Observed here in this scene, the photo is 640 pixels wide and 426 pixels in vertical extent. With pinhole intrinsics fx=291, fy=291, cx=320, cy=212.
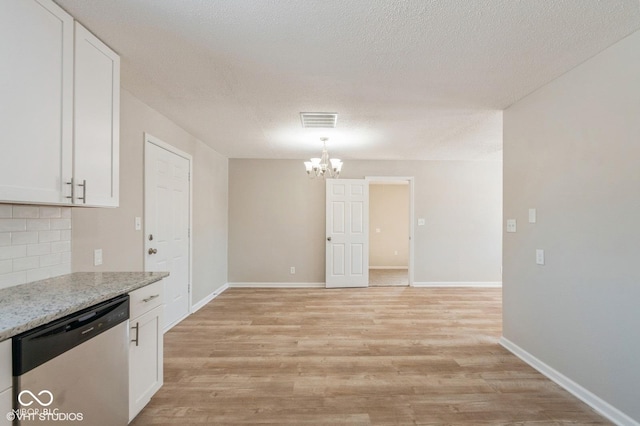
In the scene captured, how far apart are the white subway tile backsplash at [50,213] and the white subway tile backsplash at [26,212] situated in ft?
0.08

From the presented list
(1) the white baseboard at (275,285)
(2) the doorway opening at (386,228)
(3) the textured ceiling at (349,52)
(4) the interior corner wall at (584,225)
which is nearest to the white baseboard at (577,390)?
(4) the interior corner wall at (584,225)

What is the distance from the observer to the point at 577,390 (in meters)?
2.16

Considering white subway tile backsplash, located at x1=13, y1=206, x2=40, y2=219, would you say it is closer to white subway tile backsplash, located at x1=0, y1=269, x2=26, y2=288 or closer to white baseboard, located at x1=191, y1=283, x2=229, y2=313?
white subway tile backsplash, located at x1=0, y1=269, x2=26, y2=288

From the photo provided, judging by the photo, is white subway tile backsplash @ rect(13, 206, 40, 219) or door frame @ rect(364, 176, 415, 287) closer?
white subway tile backsplash @ rect(13, 206, 40, 219)

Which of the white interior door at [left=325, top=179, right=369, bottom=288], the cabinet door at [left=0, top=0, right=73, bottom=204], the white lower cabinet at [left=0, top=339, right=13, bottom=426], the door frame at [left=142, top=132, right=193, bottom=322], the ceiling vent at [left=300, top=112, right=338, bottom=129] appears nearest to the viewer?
the white lower cabinet at [left=0, top=339, right=13, bottom=426]

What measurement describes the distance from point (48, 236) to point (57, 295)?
25.2 inches

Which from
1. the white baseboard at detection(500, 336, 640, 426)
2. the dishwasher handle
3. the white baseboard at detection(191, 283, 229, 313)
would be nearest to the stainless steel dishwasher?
the dishwasher handle

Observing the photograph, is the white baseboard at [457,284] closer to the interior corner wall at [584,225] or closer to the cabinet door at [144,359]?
the interior corner wall at [584,225]

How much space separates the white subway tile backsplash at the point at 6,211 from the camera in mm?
1630

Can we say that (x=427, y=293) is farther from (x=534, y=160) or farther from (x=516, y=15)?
(x=516, y=15)

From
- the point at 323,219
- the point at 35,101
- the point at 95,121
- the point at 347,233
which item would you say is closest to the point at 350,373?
the point at 95,121

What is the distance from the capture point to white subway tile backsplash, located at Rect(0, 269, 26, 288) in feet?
5.31

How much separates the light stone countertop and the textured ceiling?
5.12ft

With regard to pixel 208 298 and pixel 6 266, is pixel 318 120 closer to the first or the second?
pixel 6 266
